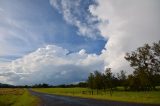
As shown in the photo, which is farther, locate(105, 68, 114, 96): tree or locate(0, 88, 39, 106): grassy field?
locate(105, 68, 114, 96): tree

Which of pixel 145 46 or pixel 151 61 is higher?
pixel 145 46

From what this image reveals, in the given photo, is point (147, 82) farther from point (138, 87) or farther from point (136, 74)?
point (138, 87)

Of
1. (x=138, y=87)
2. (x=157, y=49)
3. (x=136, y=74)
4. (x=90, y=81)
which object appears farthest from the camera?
(x=90, y=81)

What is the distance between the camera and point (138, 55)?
8050 centimetres

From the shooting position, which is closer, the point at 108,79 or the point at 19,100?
the point at 19,100

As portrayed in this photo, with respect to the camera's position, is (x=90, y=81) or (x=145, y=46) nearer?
(x=145, y=46)

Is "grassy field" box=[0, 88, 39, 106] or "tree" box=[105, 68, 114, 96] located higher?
"tree" box=[105, 68, 114, 96]

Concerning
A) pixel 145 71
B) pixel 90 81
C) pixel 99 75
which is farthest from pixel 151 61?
pixel 90 81

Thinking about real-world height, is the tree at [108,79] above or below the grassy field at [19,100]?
above

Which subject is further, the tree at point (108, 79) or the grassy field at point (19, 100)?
the tree at point (108, 79)

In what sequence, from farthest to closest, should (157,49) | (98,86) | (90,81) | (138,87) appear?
(90,81)
(98,86)
(138,87)
(157,49)

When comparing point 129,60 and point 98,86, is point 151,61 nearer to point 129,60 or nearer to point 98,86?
point 129,60

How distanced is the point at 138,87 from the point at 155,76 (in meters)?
32.8

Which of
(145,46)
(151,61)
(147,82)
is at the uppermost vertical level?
(145,46)
